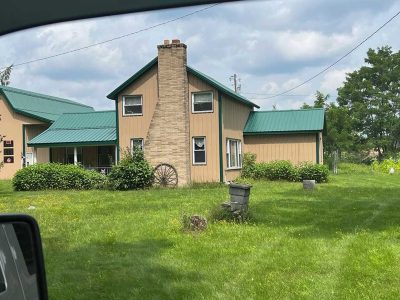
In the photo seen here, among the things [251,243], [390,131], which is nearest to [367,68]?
[390,131]

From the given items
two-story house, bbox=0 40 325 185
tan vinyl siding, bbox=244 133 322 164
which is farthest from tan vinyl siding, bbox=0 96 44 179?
tan vinyl siding, bbox=244 133 322 164

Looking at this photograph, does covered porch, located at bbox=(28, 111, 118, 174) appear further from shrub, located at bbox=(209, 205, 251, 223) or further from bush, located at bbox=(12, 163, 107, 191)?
shrub, located at bbox=(209, 205, 251, 223)

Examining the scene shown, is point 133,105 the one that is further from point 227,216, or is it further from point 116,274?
point 116,274

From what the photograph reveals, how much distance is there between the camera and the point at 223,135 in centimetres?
2588

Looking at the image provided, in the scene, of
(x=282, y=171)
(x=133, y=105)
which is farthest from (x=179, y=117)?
(x=282, y=171)

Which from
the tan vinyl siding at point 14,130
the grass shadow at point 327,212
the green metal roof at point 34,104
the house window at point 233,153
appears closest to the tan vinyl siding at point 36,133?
the tan vinyl siding at point 14,130

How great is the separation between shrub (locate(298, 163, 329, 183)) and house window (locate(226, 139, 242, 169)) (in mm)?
3297

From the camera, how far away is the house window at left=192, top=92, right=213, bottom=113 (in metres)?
25.8

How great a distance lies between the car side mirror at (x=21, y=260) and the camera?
208 centimetres

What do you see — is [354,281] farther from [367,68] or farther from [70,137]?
[367,68]

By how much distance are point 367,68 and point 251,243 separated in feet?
176

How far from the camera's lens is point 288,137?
1142 inches

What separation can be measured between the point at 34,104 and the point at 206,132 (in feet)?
47.9

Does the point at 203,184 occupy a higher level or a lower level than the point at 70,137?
lower
